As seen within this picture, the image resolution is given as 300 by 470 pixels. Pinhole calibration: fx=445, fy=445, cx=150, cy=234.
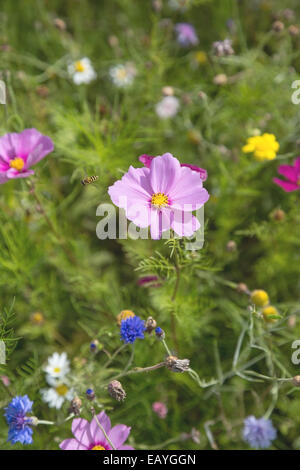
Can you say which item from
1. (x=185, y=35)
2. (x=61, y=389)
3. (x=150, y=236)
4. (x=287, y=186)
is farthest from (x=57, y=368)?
(x=185, y=35)

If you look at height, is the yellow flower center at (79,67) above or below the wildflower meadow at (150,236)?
above

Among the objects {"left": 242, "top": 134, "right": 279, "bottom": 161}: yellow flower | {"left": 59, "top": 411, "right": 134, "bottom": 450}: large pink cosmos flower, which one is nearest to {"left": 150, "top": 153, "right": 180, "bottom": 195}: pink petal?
{"left": 242, "top": 134, "right": 279, "bottom": 161}: yellow flower

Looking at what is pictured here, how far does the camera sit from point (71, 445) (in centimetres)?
96

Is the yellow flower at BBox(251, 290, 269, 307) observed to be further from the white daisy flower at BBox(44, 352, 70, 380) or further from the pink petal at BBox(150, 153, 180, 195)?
the white daisy flower at BBox(44, 352, 70, 380)

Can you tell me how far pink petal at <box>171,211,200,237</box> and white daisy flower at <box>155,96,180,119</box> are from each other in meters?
0.72

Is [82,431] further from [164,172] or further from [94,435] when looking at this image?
[164,172]

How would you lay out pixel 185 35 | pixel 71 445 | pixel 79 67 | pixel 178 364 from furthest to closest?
1. pixel 185 35
2. pixel 79 67
3. pixel 71 445
4. pixel 178 364

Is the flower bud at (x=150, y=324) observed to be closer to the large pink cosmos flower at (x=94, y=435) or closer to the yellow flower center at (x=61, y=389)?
the large pink cosmos flower at (x=94, y=435)

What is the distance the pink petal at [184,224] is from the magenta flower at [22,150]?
0.37m

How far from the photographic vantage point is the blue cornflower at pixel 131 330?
90 cm

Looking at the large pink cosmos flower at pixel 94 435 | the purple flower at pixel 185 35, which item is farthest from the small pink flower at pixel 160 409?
the purple flower at pixel 185 35

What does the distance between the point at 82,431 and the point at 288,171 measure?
82 centimetres
